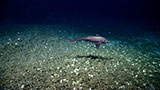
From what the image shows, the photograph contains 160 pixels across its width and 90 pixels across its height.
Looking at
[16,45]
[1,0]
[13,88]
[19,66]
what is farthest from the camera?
[1,0]

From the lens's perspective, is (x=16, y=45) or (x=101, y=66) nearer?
(x=101, y=66)

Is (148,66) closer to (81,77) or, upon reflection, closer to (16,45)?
(81,77)

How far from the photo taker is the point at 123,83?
548 centimetres

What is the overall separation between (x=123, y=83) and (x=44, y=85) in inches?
156

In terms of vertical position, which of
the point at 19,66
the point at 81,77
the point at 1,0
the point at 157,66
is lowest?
the point at 157,66

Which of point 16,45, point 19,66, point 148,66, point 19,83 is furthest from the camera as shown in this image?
point 16,45

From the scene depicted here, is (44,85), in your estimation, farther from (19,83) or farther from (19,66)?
(19,66)

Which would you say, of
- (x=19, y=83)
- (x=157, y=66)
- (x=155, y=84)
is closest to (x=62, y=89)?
(x=19, y=83)

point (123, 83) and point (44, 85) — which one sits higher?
point (44, 85)

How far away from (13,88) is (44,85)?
4.34 feet

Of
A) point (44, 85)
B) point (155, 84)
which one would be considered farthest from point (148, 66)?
point (44, 85)

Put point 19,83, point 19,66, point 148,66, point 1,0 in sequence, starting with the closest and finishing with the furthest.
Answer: point 19,83
point 19,66
point 148,66
point 1,0

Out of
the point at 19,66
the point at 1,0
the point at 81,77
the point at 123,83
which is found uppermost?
the point at 1,0

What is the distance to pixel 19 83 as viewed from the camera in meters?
5.08
